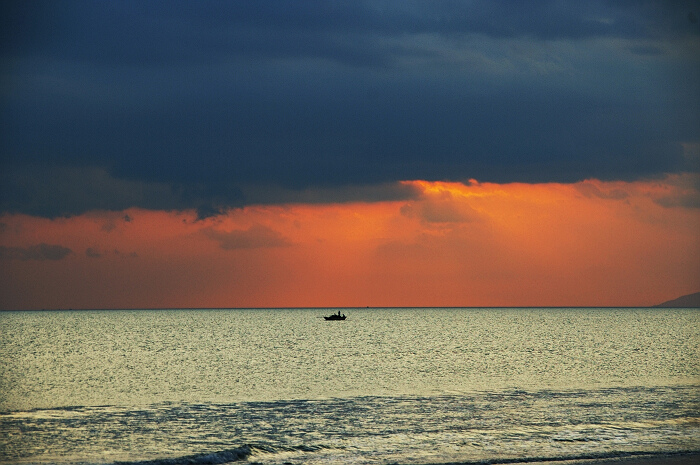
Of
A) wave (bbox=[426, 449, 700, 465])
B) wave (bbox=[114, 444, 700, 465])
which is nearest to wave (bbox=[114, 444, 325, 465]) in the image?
wave (bbox=[114, 444, 700, 465])

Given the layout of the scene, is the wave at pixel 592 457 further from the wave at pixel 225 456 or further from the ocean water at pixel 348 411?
the wave at pixel 225 456

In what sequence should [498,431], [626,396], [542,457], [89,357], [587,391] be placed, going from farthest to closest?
[89,357]
[587,391]
[626,396]
[498,431]
[542,457]

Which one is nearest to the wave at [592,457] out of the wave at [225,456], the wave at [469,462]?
the wave at [469,462]

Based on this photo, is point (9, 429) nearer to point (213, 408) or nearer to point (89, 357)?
point (213, 408)

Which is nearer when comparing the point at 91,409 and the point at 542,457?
the point at 542,457

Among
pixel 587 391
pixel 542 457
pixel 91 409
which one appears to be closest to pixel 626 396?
pixel 587 391

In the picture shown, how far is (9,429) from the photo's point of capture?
137 ft

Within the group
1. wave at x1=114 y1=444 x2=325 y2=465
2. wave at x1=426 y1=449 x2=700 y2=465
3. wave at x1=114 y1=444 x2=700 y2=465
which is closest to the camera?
wave at x1=426 y1=449 x2=700 y2=465

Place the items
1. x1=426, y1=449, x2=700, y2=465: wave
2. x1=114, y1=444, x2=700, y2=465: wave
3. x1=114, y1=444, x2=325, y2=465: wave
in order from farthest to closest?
x1=114, y1=444, x2=325, y2=465: wave → x1=114, y1=444, x2=700, y2=465: wave → x1=426, y1=449, x2=700, y2=465: wave

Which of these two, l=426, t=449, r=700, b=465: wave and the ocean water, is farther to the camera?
the ocean water

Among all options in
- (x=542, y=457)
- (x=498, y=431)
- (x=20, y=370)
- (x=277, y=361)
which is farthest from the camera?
(x=277, y=361)

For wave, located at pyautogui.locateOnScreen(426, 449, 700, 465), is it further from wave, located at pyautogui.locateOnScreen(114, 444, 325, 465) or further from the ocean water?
wave, located at pyautogui.locateOnScreen(114, 444, 325, 465)

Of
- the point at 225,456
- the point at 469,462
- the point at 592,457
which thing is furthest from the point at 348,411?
the point at 592,457

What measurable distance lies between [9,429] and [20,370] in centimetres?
5112
